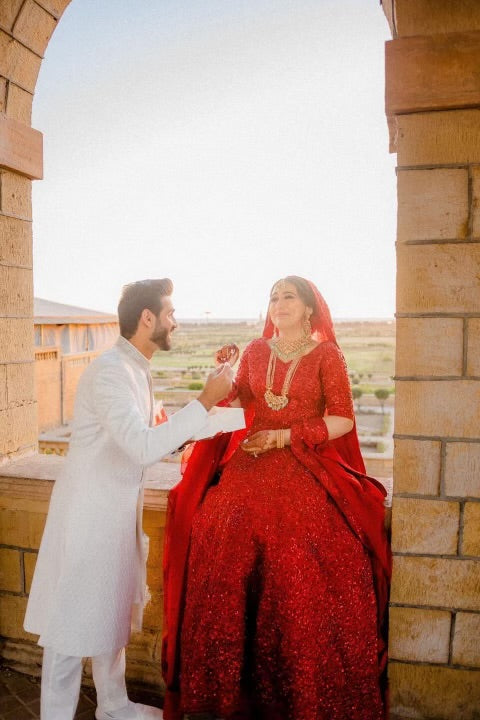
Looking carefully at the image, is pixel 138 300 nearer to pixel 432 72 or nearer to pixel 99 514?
pixel 99 514

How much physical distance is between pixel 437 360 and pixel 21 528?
226 centimetres

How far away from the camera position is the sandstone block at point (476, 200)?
6.86 ft

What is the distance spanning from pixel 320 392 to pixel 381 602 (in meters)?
0.95

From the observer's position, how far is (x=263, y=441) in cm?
244

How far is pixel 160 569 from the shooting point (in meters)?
2.73

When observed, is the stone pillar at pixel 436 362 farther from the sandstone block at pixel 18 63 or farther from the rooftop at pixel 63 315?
the rooftop at pixel 63 315

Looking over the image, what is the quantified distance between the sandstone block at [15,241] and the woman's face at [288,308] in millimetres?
1442

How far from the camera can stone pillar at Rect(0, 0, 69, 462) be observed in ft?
9.32

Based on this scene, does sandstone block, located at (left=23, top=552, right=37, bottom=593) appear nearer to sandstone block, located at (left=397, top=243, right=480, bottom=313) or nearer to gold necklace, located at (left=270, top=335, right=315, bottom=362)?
gold necklace, located at (left=270, top=335, right=315, bottom=362)

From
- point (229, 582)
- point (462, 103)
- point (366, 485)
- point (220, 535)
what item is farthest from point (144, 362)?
point (462, 103)

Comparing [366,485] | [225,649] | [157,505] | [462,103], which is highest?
[462,103]

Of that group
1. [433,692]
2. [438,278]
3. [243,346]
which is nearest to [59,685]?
Result: [433,692]

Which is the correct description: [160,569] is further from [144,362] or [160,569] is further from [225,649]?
[144,362]

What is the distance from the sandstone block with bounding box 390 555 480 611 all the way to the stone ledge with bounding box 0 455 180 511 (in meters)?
1.11
